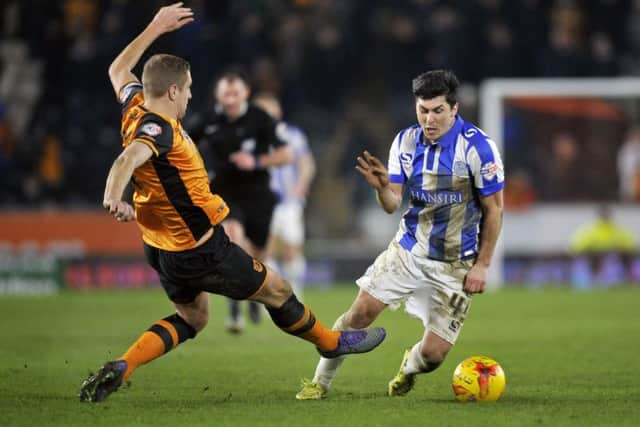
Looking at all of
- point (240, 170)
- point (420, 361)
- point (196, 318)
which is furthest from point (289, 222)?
point (420, 361)

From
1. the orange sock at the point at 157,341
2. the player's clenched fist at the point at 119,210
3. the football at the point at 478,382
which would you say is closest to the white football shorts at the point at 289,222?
the orange sock at the point at 157,341

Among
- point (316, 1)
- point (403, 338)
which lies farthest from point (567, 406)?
point (316, 1)

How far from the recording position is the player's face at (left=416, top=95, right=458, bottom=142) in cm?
708

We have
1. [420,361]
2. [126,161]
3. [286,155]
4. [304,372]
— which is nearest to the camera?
[126,161]

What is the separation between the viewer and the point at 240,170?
11.6 metres

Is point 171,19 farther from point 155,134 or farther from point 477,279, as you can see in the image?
point 477,279

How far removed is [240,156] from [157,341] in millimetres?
4486

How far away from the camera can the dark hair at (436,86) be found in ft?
23.1

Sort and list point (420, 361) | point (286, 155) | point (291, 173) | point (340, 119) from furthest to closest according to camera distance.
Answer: point (340, 119) < point (291, 173) < point (286, 155) < point (420, 361)

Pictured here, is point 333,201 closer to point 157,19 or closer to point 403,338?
point 403,338

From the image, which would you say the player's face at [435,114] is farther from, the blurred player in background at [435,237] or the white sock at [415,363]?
the white sock at [415,363]

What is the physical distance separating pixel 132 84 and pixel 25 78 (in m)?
12.7

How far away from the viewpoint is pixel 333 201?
18828 mm

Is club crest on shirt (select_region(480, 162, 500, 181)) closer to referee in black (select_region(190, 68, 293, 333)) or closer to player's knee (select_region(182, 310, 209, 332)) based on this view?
player's knee (select_region(182, 310, 209, 332))
